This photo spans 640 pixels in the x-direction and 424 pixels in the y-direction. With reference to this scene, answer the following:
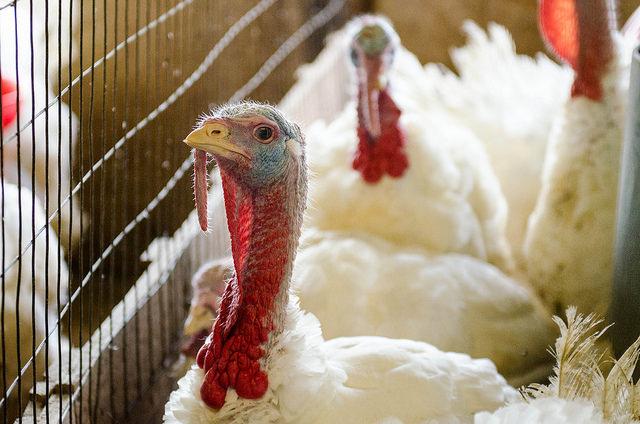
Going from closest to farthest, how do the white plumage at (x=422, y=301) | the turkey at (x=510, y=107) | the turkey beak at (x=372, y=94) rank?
the white plumage at (x=422, y=301) → the turkey beak at (x=372, y=94) → the turkey at (x=510, y=107)

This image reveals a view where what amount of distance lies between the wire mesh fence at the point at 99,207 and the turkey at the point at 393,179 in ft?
1.71

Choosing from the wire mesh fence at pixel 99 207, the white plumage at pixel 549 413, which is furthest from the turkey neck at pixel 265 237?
the white plumage at pixel 549 413

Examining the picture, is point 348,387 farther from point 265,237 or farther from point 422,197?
point 422,197

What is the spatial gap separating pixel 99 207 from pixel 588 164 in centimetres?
180

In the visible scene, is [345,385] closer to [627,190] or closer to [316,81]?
[627,190]

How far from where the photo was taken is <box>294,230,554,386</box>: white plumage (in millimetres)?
2578

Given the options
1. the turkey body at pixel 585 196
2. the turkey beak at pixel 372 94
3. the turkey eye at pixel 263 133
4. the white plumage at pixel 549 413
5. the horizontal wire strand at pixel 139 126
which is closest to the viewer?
the white plumage at pixel 549 413

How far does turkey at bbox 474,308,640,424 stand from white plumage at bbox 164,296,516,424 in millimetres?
181

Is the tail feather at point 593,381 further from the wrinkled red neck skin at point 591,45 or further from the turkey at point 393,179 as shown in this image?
the wrinkled red neck skin at point 591,45

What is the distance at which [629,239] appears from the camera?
212 cm

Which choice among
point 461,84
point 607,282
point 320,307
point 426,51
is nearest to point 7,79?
point 320,307

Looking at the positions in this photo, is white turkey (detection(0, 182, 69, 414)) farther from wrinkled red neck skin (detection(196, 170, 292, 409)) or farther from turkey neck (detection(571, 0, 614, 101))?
turkey neck (detection(571, 0, 614, 101))

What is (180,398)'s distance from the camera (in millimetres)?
1937

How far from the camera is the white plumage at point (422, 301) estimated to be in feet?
8.46
